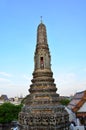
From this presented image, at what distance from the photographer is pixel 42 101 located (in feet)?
76.6

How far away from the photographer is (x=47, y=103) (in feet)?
76.4

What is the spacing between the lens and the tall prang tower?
22.4 m

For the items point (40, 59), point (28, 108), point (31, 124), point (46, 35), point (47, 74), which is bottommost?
point (31, 124)

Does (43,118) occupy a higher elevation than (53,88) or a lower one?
lower

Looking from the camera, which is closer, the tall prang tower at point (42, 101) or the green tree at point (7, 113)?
the tall prang tower at point (42, 101)

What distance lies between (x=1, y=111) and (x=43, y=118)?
1048 inches

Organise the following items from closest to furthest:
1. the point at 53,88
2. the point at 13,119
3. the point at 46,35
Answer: the point at 53,88 < the point at 46,35 < the point at 13,119

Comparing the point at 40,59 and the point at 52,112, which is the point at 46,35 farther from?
the point at 52,112

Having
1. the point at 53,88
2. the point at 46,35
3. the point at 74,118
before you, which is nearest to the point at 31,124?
the point at 53,88

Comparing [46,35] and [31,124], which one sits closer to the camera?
[31,124]

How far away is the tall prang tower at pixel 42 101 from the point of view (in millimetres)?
22438

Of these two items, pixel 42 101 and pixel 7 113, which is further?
pixel 7 113

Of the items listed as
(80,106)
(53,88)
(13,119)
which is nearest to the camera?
(53,88)

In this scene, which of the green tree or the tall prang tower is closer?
the tall prang tower
